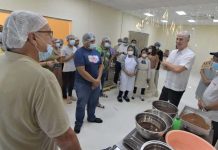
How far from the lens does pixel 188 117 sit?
1363 millimetres

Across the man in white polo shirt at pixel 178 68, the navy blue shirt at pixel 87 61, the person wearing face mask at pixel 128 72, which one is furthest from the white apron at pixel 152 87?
the navy blue shirt at pixel 87 61

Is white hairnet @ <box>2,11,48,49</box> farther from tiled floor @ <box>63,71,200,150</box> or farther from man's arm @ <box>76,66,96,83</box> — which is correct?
tiled floor @ <box>63,71,200,150</box>

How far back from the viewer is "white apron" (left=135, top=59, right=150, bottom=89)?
386 centimetres

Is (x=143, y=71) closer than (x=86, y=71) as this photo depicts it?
No

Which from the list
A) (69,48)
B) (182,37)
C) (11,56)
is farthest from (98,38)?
(11,56)

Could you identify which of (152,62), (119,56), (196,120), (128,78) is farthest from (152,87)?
(196,120)

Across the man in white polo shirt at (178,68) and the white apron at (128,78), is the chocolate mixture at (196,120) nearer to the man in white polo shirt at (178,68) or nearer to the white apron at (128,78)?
the man in white polo shirt at (178,68)

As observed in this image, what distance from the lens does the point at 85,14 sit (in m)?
5.50

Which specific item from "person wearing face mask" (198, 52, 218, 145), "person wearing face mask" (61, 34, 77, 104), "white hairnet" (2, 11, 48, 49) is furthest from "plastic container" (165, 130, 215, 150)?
"person wearing face mask" (61, 34, 77, 104)

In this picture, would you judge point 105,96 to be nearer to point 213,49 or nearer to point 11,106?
point 11,106

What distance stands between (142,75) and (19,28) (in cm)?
338

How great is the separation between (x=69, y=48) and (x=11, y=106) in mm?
2814

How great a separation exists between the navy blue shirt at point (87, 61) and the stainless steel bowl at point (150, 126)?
121 centimetres

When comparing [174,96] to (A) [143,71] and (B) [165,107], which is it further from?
(A) [143,71]
